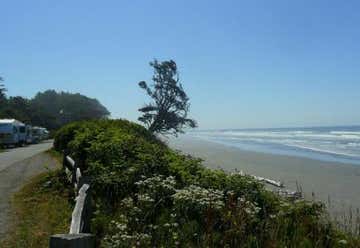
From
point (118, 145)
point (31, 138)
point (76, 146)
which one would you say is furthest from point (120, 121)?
point (31, 138)

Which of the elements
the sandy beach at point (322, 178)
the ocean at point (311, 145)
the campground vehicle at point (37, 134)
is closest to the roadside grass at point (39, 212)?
the sandy beach at point (322, 178)

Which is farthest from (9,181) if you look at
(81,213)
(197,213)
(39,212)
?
(197,213)

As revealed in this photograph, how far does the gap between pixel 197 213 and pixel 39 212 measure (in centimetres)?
503

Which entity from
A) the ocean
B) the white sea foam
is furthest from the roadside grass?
the white sea foam

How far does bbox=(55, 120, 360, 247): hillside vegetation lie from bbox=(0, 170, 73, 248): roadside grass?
929 mm

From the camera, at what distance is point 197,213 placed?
6348 mm

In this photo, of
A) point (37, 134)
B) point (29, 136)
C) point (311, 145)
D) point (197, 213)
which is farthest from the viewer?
point (37, 134)

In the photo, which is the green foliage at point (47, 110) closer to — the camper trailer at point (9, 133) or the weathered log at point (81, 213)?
the camper trailer at point (9, 133)

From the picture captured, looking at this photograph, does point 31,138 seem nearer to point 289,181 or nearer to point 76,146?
point 289,181

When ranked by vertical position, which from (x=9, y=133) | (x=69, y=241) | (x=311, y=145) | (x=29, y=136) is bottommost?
(x=311, y=145)

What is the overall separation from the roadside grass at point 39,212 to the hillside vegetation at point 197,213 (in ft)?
3.05

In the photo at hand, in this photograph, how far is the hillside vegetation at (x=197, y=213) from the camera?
5.87 m

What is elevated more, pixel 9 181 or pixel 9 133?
pixel 9 133

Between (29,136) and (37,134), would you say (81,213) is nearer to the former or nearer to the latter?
(29,136)
